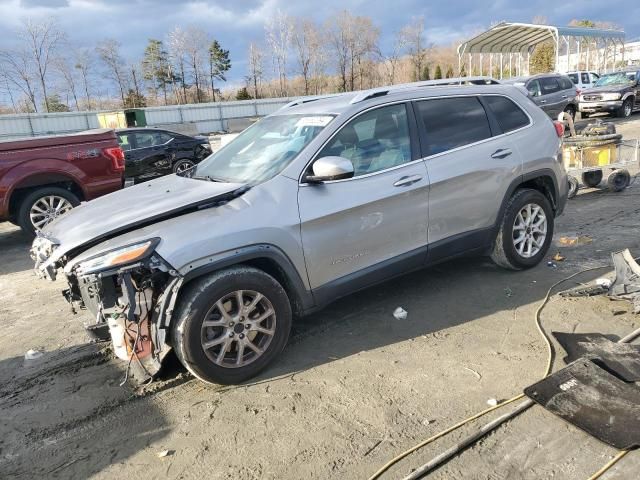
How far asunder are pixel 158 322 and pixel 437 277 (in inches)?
118

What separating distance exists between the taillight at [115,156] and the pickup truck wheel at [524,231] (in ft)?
20.8

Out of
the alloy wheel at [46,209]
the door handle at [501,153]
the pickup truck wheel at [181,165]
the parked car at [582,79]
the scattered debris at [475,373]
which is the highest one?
the parked car at [582,79]

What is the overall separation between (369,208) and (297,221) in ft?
2.03

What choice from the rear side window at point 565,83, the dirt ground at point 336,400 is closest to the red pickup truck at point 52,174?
the dirt ground at point 336,400

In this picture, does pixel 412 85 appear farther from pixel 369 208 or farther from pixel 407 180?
pixel 369 208

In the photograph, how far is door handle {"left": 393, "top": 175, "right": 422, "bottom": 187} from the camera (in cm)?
395

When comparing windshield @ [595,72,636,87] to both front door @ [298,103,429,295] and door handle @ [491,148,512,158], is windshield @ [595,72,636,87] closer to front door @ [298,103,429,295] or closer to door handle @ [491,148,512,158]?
door handle @ [491,148,512,158]

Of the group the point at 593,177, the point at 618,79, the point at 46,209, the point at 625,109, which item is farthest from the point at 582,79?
the point at 46,209

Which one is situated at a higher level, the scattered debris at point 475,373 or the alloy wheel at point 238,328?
the alloy wheel at point 238,328

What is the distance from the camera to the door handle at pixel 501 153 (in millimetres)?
4586

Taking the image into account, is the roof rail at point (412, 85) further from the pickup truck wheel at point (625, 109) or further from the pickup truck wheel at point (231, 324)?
the pickup truck wheel at point (625, 109)

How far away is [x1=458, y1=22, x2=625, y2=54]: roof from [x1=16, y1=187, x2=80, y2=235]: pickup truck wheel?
23244 millimetres

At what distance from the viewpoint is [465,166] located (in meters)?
4.37

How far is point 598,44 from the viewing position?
112 ft
